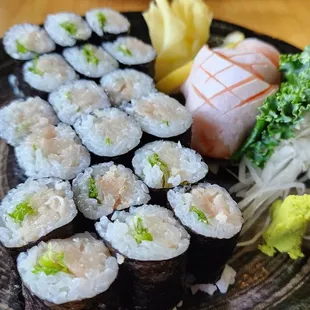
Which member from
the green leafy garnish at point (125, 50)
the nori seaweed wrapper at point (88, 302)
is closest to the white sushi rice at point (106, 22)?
the green leafy garnish at point (125, 50)

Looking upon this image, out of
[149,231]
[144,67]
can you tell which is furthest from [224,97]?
[149,231]

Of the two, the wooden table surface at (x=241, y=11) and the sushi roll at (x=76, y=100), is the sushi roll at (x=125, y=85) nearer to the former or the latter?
the sushi roll at (x=76, y=100)

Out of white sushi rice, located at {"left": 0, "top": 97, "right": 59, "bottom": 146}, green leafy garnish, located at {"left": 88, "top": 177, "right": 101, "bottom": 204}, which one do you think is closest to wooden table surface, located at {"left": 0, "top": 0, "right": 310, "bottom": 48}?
white sushi rice, located at {"left": 0, "top": 97, "right": 59, "bottom": 146}

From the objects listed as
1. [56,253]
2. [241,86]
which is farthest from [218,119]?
[56,253]

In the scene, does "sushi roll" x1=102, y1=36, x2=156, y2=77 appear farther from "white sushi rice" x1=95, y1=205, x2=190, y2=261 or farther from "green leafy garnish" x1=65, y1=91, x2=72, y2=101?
"white sushi rice" x1=95, y1=205, x2=190, y2=261

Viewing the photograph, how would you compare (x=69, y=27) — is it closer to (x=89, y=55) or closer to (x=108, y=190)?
(x=89, y=55)

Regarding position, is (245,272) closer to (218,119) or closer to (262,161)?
(262,161)
